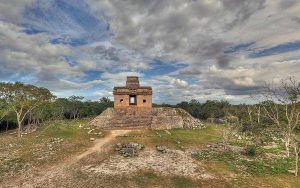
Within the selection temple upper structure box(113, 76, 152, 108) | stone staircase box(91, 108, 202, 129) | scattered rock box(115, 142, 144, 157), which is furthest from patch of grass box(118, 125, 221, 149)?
temple upper structure box(113, 76, 152, 108)

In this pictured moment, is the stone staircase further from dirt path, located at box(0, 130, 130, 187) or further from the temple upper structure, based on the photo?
dirt path, located at box(0, 130, 130, 187)

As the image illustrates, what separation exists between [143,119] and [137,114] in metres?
2.68

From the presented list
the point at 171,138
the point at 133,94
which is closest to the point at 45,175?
the point at 171,138

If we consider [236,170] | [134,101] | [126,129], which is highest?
[134,101]

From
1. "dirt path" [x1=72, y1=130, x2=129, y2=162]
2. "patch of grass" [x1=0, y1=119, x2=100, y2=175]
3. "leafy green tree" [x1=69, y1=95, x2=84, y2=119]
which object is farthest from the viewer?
"leafy green tree" [x1=69, y1=95, x2=84, y2=119]

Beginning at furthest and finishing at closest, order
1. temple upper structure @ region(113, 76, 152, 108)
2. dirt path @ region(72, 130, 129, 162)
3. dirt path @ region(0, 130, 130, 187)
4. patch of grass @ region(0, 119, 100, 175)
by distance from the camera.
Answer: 1. temple upper structure @ region(113, 76, 152, 108)
2. dirt path @ region(72, 130, 129, 162)
3. patch of grass @ region(0, 119, 100, 175)
4. dirt path @ region(0, 130, 130, 187)

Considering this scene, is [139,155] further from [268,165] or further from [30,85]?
[30,85]

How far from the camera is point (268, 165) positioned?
2741 centimetres

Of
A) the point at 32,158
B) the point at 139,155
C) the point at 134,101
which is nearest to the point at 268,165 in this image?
the point at 139,155

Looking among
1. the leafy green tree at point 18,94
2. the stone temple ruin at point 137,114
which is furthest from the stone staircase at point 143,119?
the leafy green tree at point 18,94

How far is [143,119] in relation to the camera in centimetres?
4647

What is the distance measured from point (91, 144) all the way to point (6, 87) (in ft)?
65.7

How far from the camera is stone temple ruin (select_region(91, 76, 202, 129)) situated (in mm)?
44500

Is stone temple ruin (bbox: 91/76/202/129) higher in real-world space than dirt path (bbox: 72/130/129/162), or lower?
higher
